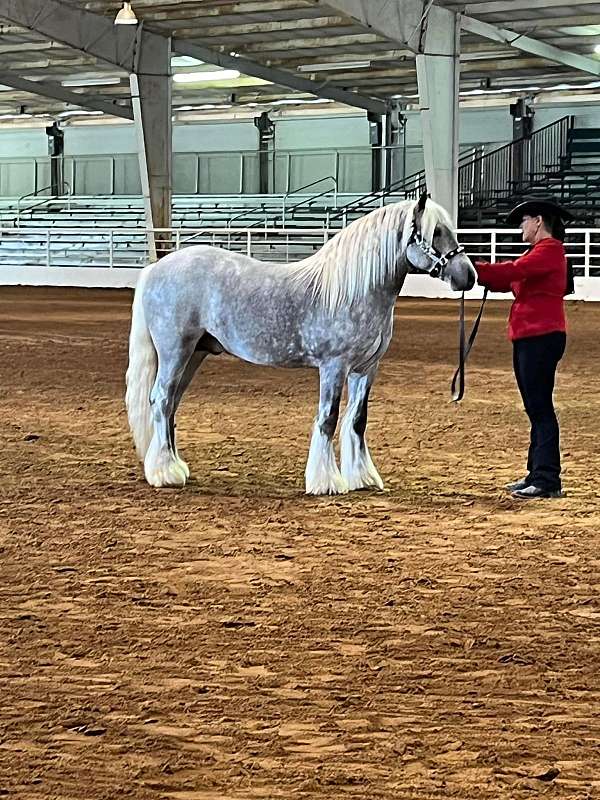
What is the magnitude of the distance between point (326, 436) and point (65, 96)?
35.9 meters

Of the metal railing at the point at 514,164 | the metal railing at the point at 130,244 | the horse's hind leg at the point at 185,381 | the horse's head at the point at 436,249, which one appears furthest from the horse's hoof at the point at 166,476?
the metal railing at the point at 514,164

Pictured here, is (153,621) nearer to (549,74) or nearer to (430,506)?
(430,506)

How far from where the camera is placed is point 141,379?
7.35 m

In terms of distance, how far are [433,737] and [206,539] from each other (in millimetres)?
2552

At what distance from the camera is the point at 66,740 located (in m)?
3.42

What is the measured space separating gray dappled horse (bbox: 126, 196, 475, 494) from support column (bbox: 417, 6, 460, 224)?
19725mm

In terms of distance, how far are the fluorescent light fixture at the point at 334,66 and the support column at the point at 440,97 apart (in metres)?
6.95

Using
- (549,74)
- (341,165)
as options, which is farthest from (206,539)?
(341,165)

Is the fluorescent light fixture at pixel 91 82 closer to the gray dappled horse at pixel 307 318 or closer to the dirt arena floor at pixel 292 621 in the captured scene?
the dirt arena floor at pixel 292 621

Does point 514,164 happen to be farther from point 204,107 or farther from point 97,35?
point 97,35

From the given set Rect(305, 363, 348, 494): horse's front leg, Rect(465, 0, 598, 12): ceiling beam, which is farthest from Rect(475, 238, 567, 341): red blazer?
Rect(465, 0, 598, 12): ceiling beam

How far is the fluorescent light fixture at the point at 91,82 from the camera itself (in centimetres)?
3872

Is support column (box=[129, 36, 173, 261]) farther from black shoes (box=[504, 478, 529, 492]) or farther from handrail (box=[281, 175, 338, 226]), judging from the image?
black shoes (box=[504, 478, 529, 492])

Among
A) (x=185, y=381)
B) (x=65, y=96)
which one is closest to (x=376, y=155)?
(x=65, y=96)
